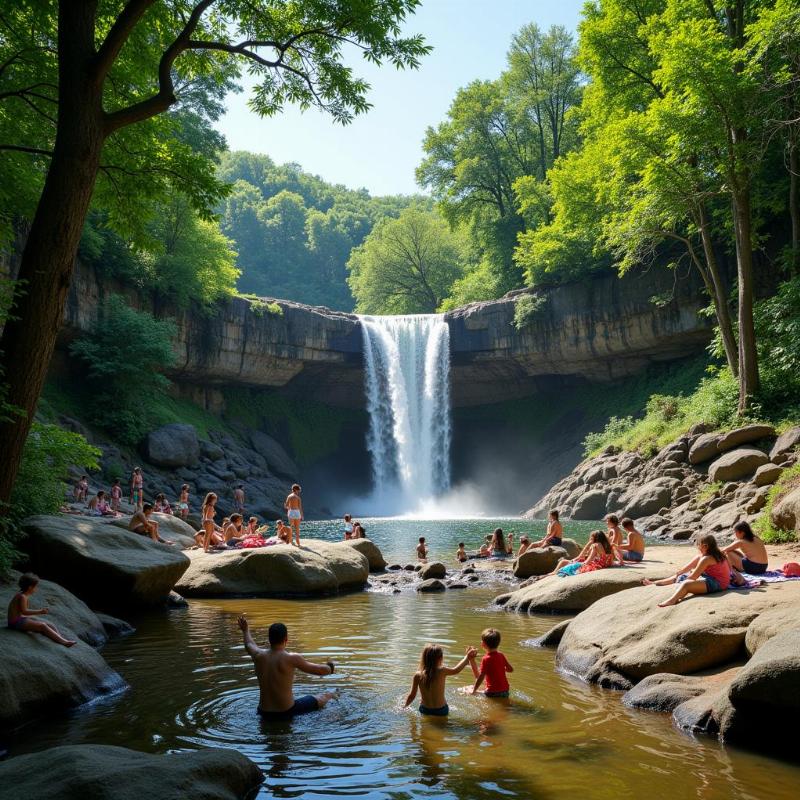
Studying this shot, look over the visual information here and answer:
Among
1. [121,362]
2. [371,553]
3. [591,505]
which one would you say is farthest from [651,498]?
[121,362]

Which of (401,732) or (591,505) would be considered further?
(591,505)

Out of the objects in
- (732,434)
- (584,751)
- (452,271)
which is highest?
(452,271)

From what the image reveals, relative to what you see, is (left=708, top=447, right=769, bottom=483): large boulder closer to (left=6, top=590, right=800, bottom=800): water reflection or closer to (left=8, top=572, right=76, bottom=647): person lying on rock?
(left=6, top=590, right=800, bottom=800): water reflection

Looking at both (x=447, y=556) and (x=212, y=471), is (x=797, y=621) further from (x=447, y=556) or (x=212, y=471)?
(x=212, y=471)


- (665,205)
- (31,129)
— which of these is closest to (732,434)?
(665,205)

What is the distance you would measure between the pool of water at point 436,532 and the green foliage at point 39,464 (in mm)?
10093

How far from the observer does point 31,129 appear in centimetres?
974

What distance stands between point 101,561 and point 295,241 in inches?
2831

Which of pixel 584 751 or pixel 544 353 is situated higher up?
pixel 544 353

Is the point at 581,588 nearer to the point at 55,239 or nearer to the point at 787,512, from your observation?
the point at 787,512

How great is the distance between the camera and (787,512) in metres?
13.6

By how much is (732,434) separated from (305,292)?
59181mm

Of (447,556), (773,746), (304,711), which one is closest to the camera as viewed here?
(773,746)

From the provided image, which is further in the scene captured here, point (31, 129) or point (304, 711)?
point (31, 129)
